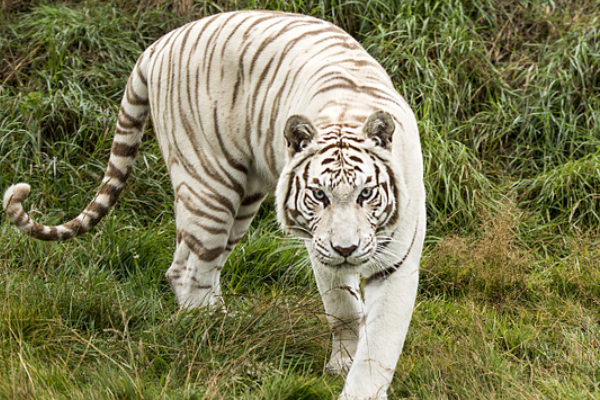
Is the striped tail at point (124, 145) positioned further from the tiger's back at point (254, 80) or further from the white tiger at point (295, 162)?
the tiger's back at point (254, 80)

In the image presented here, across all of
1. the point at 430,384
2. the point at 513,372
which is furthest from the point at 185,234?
the point at 513,372

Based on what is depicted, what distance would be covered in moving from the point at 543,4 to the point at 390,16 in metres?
1.35

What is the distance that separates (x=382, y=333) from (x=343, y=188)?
1.94ft

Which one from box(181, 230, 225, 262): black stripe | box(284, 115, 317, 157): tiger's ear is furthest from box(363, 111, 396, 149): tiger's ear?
box(181, 230, 225, 262): black stripe

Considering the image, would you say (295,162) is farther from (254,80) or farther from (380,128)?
(254,80)

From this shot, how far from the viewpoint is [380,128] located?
8.70 feet

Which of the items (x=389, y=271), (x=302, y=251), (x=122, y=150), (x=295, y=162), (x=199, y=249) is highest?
(x=295, y=162)

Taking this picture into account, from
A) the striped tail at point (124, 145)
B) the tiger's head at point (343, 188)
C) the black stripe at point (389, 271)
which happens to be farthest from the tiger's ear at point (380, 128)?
the striped tail at point (124, 145)

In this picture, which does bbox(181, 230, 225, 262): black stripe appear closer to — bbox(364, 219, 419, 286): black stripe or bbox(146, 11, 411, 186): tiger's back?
bbox(146, 11, 411, 186): tiger's back

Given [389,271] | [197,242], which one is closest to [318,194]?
[389,271]

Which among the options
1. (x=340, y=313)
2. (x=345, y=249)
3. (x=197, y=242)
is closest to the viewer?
(x=345, y=249)

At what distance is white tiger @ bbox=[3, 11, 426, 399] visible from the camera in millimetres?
2643

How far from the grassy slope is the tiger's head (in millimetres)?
540

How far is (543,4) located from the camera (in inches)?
235
